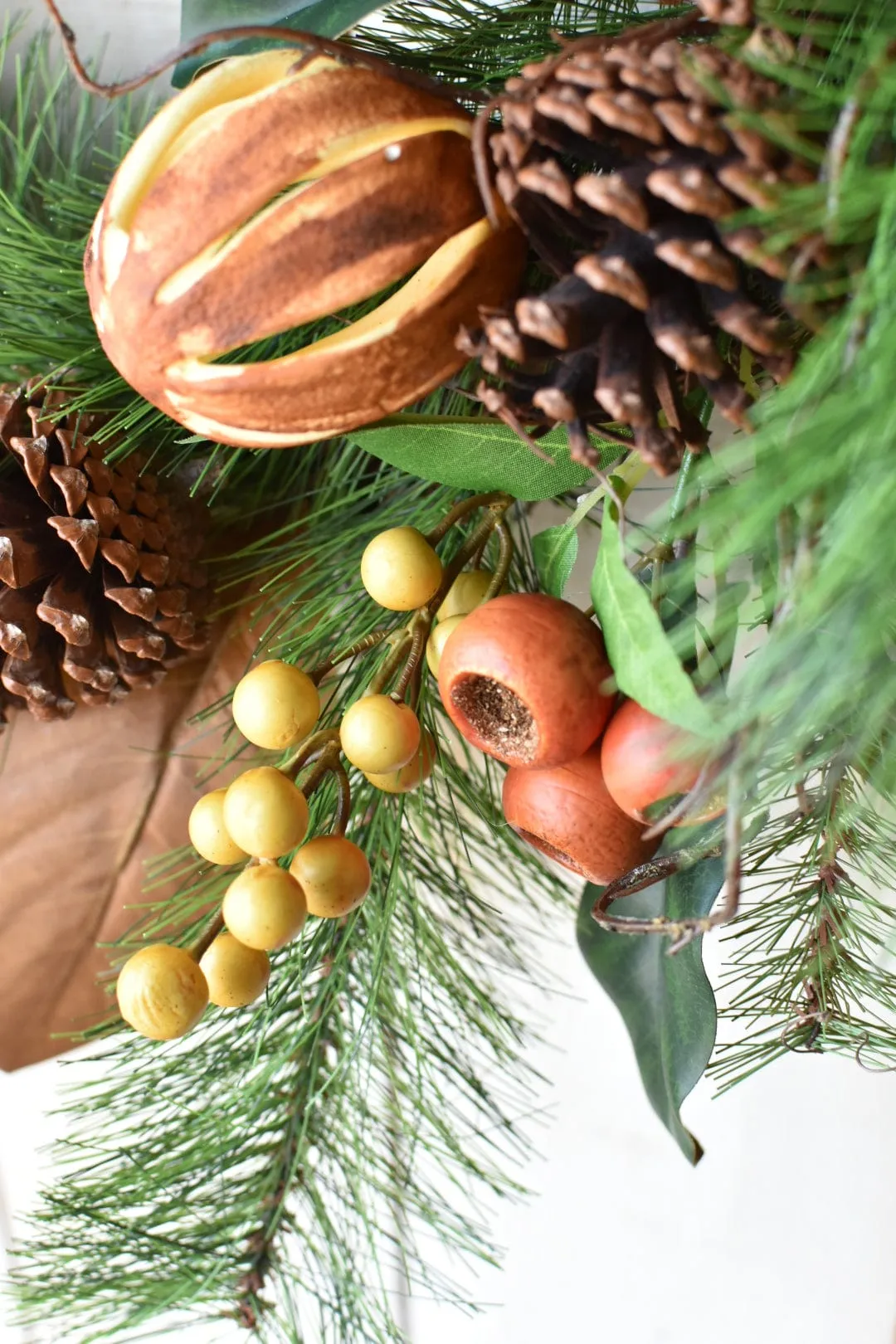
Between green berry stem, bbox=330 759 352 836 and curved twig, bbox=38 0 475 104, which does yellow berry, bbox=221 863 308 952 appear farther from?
curved twig, bbox=38 0 475 104

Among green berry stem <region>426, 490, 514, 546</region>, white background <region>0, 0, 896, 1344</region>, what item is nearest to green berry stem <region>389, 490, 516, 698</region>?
green berry stem <region>426, 490, 514, 546</region>

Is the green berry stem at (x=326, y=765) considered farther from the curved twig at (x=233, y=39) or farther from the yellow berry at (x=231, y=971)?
the curved twig at (x=233, y=39)

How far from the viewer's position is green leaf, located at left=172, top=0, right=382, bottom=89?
0.74 ft

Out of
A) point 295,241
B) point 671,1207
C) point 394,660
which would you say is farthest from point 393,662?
point 671,1207

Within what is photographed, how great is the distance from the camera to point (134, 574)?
1.05ft

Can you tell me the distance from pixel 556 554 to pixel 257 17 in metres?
0.14

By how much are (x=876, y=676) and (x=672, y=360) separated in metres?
0.07

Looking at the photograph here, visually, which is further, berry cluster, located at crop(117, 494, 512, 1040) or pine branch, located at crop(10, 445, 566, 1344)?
pine branch, located at crop(10, 445, 566, 1344)

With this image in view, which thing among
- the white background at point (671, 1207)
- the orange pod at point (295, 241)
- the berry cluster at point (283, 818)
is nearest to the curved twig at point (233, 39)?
the orange pod at point (295, 241)

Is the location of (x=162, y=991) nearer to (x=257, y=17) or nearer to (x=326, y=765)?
(x=326, y=765)

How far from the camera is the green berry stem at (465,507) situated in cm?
28

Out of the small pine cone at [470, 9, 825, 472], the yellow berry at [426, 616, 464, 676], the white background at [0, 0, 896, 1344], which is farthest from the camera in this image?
the white background at [0, 0, 896, 1344]

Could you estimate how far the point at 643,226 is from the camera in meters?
0.17

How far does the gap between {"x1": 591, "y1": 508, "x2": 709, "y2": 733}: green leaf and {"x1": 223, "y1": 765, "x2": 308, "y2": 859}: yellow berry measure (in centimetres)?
8
